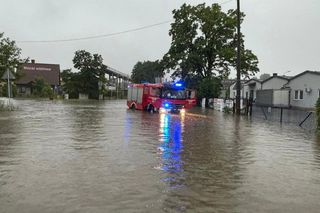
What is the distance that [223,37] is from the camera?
58188 mm

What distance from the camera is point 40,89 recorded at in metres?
95.5

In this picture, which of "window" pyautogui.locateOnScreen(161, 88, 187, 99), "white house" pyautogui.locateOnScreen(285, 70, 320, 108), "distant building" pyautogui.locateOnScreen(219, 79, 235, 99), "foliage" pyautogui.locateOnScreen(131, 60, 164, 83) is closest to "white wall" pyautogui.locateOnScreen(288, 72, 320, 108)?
"white house" pyautogui.locateOnScreen(285, 70, 320, 108)

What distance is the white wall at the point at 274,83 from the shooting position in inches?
2213

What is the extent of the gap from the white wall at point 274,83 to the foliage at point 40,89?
45903 millimetres

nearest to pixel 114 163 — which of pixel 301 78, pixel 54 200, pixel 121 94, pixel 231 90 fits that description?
pixel 54 200

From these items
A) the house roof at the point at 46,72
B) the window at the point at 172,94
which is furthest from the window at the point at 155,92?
the house roof at the point at 46,72

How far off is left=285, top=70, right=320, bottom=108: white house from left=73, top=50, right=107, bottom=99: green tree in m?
50.2

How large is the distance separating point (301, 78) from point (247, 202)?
150 feet

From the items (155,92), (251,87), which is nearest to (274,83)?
(251,87)

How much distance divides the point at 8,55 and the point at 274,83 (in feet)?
118

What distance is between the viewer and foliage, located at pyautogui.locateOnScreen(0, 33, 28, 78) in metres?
33.2

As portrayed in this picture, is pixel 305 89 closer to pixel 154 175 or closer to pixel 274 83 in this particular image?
pixel 274 83

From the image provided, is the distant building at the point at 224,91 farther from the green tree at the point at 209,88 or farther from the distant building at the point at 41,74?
the distant building at the point at 41,74

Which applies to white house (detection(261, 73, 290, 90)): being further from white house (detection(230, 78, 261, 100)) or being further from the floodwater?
the floodwater
